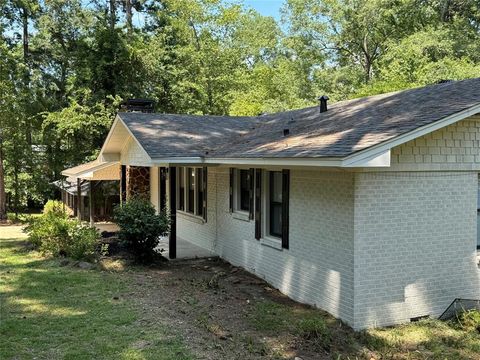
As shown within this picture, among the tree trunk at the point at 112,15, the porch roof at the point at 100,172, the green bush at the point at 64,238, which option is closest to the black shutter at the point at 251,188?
the green bush at the point at 64,238

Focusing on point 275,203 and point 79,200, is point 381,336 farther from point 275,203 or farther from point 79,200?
point 79,200

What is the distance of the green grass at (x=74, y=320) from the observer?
5.95 metres

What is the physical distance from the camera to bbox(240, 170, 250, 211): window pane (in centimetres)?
1107

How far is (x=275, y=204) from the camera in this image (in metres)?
9.82

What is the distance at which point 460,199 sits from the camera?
25.8 ft

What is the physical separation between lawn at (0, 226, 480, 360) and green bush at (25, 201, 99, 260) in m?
1.92

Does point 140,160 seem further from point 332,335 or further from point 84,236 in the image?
point 332,335

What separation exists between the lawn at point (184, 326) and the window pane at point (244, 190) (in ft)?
6.21

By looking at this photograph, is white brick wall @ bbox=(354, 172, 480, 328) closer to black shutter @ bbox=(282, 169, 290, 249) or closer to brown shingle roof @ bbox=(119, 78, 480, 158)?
brown shingle roof @ bbox=(119, 78, 480, 158)

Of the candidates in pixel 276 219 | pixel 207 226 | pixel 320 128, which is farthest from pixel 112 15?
pixel 276 219

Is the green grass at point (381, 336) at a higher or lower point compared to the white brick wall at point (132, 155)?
lower

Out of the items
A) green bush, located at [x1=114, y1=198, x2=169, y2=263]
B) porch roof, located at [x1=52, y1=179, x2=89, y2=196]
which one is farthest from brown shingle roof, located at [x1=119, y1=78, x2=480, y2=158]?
porch roof, located at [x1=52, y1=179, x2=89, y2=196]

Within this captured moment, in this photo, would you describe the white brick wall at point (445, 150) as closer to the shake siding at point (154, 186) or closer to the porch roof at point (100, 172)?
the shake siding at point (154, 186)

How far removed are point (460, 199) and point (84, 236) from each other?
886cm
